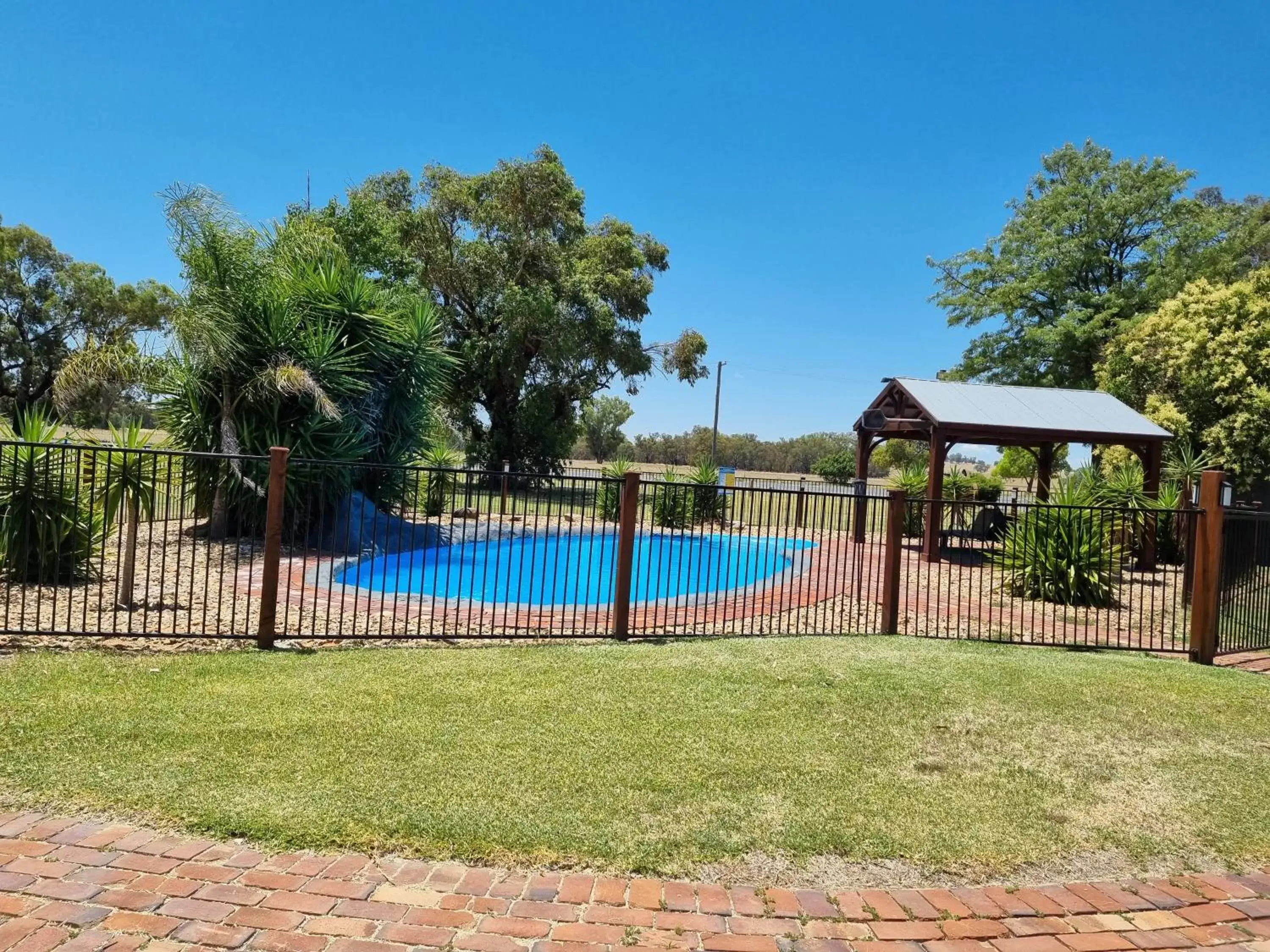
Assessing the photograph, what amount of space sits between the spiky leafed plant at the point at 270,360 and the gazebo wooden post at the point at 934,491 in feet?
29.9

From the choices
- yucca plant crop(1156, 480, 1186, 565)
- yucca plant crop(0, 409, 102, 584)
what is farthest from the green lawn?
yucca plant crop(1156, 480, 1186, 565)

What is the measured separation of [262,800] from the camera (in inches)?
135

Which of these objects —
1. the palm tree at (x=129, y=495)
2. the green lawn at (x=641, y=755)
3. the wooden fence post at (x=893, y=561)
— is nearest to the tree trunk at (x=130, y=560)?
the palm tree at (x=129, y=495)

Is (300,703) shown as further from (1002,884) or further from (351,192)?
(351,192)

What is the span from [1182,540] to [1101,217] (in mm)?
18103

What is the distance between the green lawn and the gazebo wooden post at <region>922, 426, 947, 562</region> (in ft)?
24.9

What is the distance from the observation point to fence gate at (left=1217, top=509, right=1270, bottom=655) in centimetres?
744

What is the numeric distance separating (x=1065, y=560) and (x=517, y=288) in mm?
19234

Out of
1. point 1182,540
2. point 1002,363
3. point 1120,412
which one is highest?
point 1002,363

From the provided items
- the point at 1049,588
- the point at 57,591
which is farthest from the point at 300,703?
the point at 1049,588

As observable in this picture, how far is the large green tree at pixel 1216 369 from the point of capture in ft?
52.5

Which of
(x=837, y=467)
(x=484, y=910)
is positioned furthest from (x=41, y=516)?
(x=837, y=467)

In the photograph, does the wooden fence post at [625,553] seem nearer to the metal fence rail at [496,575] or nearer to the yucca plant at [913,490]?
the metal fence rail at [496,575]

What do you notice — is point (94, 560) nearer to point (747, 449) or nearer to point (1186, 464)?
point (1186, 464)
